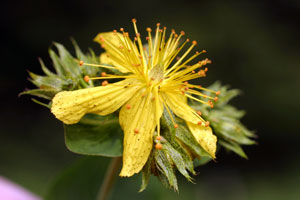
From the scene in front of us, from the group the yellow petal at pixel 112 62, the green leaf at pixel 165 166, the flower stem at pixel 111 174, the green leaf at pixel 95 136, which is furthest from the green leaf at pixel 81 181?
the green leaf at pixel 165 166

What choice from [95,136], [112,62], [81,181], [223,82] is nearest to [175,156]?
[95,136]

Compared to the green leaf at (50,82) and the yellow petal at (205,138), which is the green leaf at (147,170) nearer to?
the yellow petal at (205,138)

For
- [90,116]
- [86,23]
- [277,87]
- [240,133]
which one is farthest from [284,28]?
[90,116]

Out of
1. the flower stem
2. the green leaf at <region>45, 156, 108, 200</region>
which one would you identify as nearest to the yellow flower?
the flower stem

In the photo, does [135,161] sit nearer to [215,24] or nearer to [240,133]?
[240,133]

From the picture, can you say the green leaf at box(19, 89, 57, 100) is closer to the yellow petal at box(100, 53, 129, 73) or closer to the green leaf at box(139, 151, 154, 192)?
the yellow petal at box(100, 53, 129, 73)

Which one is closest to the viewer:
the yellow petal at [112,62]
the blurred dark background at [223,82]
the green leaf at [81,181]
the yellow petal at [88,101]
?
the yellow petal at [88,101]
